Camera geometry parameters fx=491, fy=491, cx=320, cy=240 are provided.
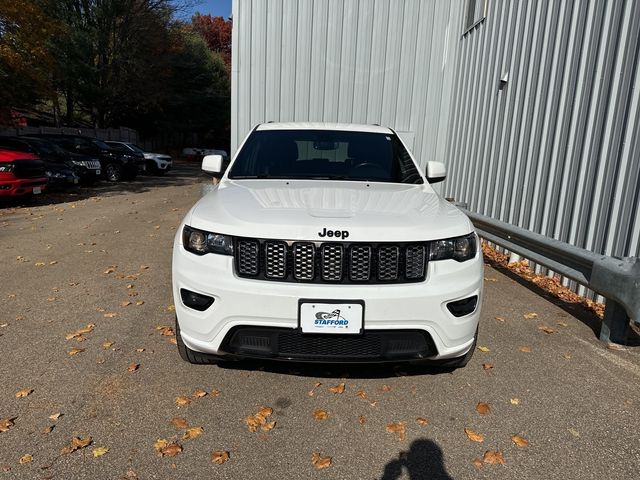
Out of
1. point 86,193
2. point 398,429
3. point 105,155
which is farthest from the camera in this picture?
point 105,155

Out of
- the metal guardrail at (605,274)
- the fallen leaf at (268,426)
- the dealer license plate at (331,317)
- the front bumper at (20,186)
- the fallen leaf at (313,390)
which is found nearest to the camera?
the dealer license plate at (331,317)

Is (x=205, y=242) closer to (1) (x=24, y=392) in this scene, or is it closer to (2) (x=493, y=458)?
(1) (x=24, y=392)

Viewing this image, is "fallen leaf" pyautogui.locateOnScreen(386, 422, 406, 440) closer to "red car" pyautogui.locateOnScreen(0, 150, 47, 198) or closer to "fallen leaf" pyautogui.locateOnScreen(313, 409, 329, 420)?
"fallen leaf" pyautogui.locateOnScreen(313, 409, 329, 420)

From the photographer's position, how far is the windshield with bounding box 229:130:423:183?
13.5 ft

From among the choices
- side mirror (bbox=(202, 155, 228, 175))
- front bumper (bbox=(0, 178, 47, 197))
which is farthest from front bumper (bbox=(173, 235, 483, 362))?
front bumper (bbox=(0, 178, 47, 197))

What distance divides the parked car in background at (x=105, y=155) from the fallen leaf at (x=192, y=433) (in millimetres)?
17030

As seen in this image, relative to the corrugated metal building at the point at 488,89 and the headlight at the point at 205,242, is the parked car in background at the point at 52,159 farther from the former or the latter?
the headlight at the point at 205,242

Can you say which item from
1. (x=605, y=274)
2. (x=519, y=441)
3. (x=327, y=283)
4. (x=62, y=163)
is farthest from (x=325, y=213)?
(x=62, y=163)

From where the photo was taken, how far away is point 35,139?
1589cm

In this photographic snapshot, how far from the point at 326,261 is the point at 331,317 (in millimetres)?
319

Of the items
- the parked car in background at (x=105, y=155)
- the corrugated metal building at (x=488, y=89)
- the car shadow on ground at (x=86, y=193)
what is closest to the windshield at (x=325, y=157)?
the corrugated metal building at (x=488, y=89)

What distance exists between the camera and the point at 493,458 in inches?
103

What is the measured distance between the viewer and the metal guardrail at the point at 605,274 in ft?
12.2

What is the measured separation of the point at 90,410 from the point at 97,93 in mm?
30954
